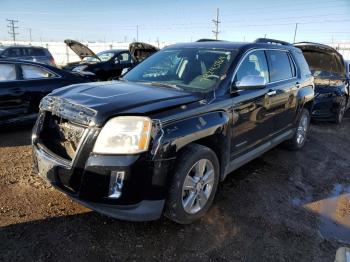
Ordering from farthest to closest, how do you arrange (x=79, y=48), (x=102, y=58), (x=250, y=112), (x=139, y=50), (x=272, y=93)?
(x=79, y=48) < (x=102, y=58) < (x=139, y=50) < (x=272, y=93) < (x=250, y=112)

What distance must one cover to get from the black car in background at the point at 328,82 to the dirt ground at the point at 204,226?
4.06m

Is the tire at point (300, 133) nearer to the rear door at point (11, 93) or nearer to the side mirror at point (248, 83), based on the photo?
the side mirror at point (248, 83)

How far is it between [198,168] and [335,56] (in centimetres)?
758

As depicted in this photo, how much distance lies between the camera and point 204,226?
136 inches

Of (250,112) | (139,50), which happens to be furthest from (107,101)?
(139,50)

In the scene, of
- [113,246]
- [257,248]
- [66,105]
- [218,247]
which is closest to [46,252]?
[113,246]

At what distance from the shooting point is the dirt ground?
9.71ft

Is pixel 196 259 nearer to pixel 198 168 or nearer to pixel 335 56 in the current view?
pixel 198 168

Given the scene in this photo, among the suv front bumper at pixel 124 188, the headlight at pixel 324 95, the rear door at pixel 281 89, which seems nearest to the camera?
the suv front bumper at pixel 124 188

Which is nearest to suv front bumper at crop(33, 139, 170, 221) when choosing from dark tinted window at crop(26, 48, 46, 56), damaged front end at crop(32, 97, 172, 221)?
damaged front end at crop(32, 97, 172, 221)

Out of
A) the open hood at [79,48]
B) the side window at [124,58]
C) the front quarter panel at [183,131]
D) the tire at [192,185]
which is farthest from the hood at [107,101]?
the open hood at [79,48]

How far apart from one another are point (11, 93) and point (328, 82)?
755 cm

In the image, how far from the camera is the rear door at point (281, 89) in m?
4.74

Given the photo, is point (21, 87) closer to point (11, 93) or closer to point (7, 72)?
point (11, 93)
